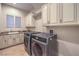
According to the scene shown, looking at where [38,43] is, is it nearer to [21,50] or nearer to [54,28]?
[21,50]

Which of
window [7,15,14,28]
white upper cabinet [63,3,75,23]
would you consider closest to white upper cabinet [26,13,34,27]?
window [7,15,14,28]

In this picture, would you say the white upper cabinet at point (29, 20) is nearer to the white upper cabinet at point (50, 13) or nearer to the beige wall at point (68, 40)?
the white upper cabinet at point (50, 13)

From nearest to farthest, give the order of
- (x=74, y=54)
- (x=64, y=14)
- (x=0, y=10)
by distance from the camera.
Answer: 1. (x=74, y=54)
2. (x=64, y=14)
3. (x=0, y=10)

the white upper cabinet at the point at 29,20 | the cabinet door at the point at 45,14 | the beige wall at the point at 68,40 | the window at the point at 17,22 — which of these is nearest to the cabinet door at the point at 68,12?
the beige wall at the point at 68,40

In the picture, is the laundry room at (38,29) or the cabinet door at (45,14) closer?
the laundry room at (38,29)

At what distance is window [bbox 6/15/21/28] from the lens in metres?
1.21

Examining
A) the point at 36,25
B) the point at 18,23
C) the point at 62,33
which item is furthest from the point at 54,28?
the point at 18,23

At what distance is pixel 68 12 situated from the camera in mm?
1062

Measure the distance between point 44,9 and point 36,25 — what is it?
0.27m

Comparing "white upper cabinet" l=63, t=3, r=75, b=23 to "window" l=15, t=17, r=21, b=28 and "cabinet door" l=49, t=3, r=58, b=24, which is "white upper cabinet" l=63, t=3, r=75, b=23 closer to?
"cabinet door" l=49, t=3, r=58, b=24

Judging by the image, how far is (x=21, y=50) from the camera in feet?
4.11

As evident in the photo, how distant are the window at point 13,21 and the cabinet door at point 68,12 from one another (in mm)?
663

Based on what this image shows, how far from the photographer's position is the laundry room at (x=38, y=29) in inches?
43.3

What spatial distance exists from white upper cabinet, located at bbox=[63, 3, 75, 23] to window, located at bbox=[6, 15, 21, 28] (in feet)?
Result: 2.18
